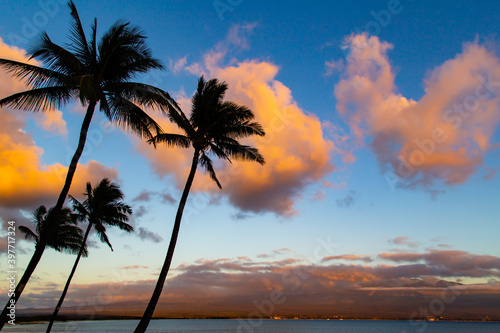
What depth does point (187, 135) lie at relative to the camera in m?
17.5

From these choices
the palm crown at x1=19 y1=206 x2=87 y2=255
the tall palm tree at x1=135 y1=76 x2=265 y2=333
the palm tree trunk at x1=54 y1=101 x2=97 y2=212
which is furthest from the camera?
the palm crown at x1=19 y1=206 x2=87 y2=255

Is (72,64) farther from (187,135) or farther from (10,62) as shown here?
(187,135)

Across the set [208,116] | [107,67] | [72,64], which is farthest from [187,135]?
[72,64]

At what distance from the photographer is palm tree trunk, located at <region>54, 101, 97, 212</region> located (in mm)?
11672

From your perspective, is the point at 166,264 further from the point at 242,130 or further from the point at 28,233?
the point at 28,233

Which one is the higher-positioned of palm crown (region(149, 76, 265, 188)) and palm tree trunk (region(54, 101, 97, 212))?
palm crown (region(149, 76, 265, 188))

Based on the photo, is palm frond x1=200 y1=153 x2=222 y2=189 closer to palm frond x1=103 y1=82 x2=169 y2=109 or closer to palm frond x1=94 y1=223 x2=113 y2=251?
palm frond x1=103 y1=82 x2=169 y2=109

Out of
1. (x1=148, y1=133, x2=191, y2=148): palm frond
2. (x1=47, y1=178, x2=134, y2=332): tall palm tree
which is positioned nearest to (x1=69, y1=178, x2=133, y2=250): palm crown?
(x1=47, y1=178, x2=134, y2=332): tall palm tree

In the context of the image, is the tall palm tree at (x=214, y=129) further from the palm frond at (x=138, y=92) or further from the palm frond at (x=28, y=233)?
the palm frond at (x=28, y=233)

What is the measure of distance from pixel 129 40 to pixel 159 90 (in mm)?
2220

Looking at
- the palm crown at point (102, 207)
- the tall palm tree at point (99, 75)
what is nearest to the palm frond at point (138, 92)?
the tall palm tree at point (99, 75)

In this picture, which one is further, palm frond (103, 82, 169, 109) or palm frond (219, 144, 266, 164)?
palm frond (219, 144, 266, 164)

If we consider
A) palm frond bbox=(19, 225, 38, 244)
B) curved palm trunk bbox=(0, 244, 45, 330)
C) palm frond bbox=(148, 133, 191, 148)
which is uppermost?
palm frond bbox=(148, 133, 191, 148)

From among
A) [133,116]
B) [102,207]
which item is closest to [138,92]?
[133,116]
